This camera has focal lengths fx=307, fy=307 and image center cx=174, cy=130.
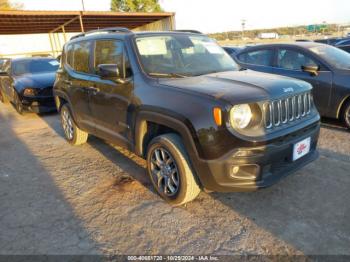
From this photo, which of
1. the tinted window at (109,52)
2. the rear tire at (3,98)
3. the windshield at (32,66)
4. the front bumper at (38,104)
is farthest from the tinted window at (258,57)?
the rear tire at (3,98)

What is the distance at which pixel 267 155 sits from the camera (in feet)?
9.07

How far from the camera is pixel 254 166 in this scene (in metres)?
2.77

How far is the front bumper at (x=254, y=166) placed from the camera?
2723 mm

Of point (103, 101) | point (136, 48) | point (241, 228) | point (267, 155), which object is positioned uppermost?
point (136, 48)

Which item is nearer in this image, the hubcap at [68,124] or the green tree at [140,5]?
the hubcap at [68,124]

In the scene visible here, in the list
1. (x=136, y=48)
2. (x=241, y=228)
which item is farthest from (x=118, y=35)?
(x=241, y=228)

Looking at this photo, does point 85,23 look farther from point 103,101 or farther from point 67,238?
point 67,238

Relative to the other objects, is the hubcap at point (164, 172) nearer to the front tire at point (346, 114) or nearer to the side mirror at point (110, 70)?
the side mirror at point (110, 70)

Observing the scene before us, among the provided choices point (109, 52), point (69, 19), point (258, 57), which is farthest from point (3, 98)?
point (69, 19)

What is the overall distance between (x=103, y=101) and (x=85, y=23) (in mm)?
20178

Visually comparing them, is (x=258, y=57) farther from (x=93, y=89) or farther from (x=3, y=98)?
(x=3, y=98)

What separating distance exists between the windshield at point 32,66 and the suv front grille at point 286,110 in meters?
7.94

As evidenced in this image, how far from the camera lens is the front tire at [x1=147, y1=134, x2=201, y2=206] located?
3.07m

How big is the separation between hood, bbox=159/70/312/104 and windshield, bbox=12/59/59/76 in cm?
711
